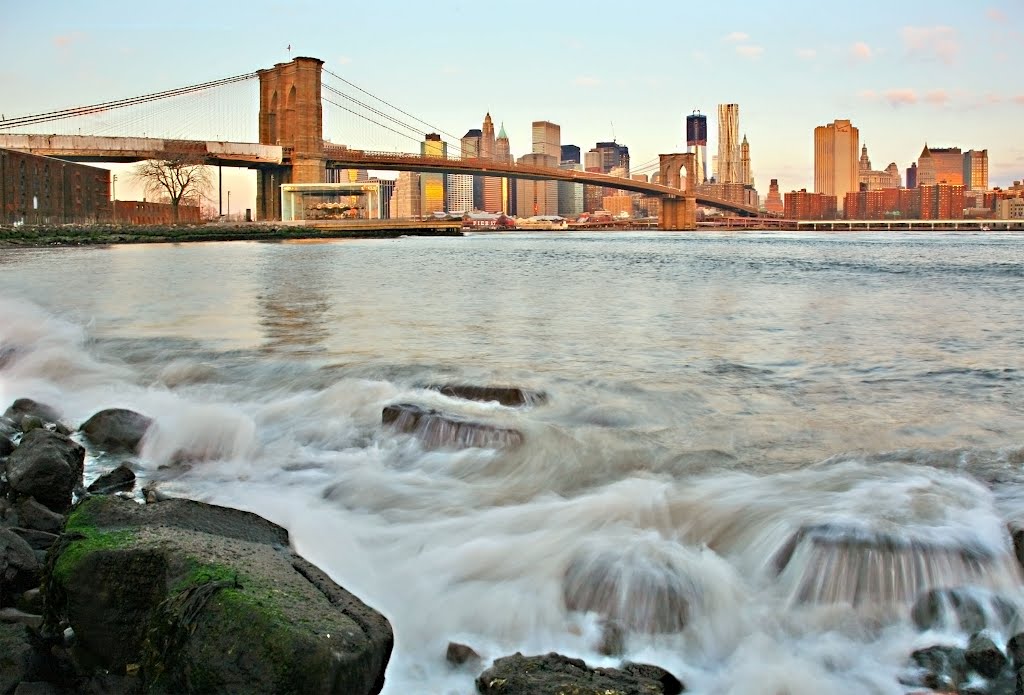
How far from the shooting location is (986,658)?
245 cm

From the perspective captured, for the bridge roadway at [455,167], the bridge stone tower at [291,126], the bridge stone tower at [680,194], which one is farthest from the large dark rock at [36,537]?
the bridge stone tower at [680,194]

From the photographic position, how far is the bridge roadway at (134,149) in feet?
180

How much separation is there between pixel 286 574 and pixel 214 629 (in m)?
0.32

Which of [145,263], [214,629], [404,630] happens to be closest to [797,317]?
[404,630]

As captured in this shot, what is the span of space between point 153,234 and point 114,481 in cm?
3898

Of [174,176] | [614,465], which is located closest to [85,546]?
[614,465]

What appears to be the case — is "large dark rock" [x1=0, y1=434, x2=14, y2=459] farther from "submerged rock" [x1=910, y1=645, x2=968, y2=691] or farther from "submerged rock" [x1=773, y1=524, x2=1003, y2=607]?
"submerged rock" [x1=910, y1=645, x2=968, y2=691]

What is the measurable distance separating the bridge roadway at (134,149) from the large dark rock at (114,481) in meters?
52.7

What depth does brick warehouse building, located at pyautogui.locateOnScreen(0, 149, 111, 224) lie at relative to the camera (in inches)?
1478

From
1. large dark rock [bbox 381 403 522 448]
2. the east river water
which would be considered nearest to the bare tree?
the east river water

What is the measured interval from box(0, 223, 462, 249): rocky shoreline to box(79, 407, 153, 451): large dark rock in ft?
86.7

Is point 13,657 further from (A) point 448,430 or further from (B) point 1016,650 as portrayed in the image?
(A) point 448,430

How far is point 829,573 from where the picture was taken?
2.99 m

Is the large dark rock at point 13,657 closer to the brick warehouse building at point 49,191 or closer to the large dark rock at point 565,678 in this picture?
the large dark rock at point 565,678
